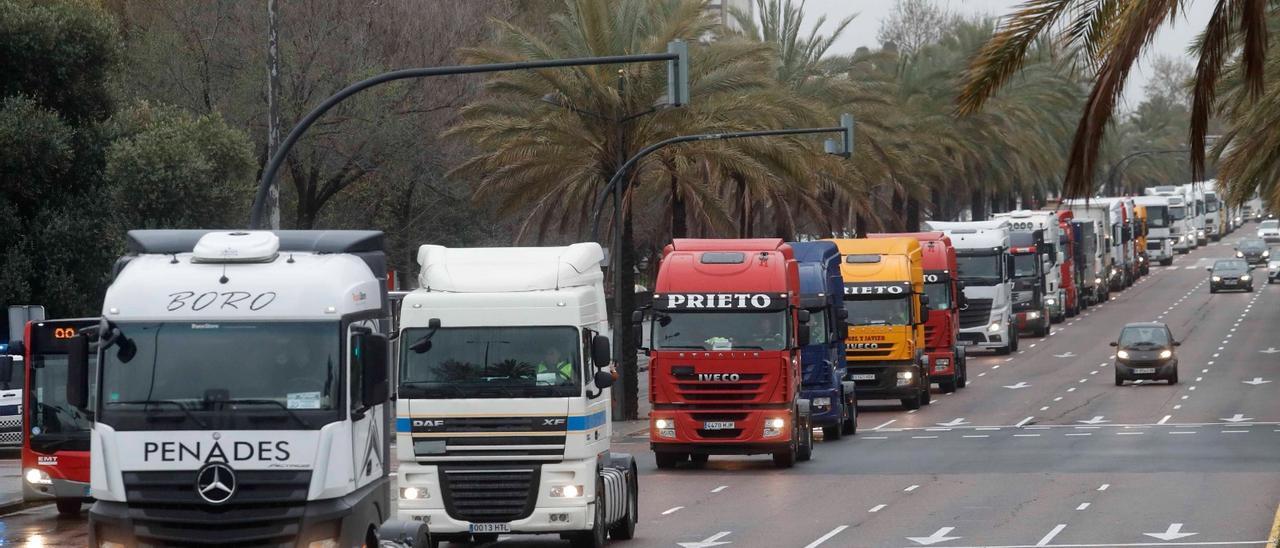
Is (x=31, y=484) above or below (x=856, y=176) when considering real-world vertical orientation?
below

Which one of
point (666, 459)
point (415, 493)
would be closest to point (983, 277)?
point (666, 459)

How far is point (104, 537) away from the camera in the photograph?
1376cm

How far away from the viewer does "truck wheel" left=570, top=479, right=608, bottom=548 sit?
1805 centimetres

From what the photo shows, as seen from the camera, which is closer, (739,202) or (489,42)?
(489,42)

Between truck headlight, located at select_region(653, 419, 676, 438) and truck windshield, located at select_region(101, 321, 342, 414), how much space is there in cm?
1443

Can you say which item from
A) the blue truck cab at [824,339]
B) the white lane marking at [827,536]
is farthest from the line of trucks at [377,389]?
the blue truck cab at [824,339]

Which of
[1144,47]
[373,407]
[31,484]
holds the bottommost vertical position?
[31,484]

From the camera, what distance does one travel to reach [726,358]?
27719 mm

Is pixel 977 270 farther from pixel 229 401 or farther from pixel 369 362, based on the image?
pixel 229 401

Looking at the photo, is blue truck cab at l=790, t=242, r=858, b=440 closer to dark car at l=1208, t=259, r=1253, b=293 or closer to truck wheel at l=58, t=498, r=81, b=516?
truck wheel at l=58, t=498, r=81, b=516

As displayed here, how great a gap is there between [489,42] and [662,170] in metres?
7.18

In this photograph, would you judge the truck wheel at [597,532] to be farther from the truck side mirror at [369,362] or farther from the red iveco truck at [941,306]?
the red iveco truck at [941,306]

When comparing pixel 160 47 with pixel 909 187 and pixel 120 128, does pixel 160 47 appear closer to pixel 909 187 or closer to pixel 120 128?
pixel 120 128

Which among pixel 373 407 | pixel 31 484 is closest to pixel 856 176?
pixel 31 484
